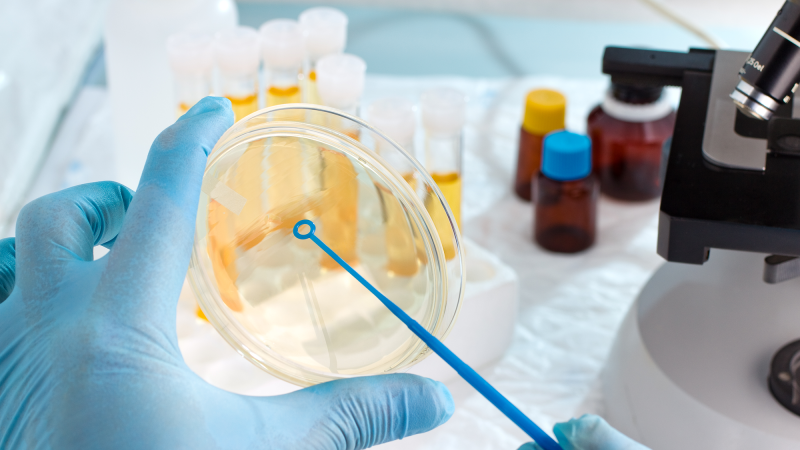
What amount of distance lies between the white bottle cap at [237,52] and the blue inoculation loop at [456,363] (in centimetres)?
28

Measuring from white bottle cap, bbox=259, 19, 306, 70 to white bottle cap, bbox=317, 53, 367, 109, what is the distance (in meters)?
0.05

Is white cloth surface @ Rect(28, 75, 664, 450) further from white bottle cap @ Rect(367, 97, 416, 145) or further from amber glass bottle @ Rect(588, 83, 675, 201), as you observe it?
white bottle cap @ Rect(367, 97, 416, 145)

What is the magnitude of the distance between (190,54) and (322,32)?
132mm

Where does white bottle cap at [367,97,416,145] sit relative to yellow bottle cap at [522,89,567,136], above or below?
above

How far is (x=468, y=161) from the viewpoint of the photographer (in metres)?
1.07

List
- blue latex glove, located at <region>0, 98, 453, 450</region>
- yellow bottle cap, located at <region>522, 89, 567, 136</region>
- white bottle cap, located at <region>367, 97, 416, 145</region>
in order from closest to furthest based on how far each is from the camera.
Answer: blue latex glove, located at <region>0, 98, 453, 450</region> → white bottle cap, located at <region>367, 97, 416, 145</region> → yellow bottle cap, located at <region>522, 89, 567, 136</region>

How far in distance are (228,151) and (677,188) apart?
1.01 ft

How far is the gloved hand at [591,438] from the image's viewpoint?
433mm

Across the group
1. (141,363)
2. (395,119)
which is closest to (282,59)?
(395,119)

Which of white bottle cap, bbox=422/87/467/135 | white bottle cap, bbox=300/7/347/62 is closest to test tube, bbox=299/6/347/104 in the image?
white bottle cap, bbox=300/7/347/62

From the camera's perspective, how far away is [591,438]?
43 centimetres

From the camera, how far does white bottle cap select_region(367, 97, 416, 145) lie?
25.5 inches

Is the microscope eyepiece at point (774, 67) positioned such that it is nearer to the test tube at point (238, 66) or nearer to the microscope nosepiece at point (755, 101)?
the microscope nosepiece at point (755, 101)

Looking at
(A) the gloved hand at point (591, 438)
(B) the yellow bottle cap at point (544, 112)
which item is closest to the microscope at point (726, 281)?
(A) the gloved hand at point (591, 438)
